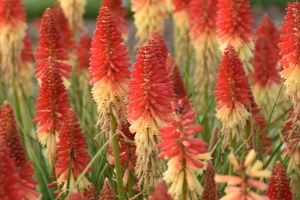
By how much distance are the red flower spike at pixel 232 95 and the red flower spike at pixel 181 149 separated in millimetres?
Answer: 1058

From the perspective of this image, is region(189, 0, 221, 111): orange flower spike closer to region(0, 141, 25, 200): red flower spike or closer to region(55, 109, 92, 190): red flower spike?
region(55, 109, 92, 190): red flower spike

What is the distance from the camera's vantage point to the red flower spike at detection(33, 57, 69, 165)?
14.2ft

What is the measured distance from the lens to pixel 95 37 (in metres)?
4.14

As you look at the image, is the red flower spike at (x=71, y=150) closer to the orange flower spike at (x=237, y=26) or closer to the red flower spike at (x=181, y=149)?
the red flower spike at (x=181, y=149)

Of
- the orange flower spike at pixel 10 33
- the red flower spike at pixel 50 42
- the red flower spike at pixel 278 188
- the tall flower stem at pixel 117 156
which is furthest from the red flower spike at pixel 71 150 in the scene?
the orange flower spike at pixel 10 33

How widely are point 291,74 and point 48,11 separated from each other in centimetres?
193

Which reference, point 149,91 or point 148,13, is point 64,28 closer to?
point 148,13

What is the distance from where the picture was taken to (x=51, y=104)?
4.43m

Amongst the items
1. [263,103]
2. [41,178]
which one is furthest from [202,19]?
[41,178]

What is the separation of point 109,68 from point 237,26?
1689 millimetres

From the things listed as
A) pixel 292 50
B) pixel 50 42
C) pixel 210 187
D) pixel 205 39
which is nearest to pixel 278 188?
pixel 210 187

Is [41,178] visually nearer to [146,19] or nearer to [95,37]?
[95,37]

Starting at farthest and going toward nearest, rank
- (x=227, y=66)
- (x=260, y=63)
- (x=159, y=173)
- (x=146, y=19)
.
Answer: (x=146, y=19)
(x=260, y=63)
(x=227, y=66)
(x=159, y=173)

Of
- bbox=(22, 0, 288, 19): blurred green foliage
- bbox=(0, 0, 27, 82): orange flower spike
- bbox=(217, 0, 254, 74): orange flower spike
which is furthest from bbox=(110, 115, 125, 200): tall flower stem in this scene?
bbox=(22, 0, 288, 19): blurred green foliage
